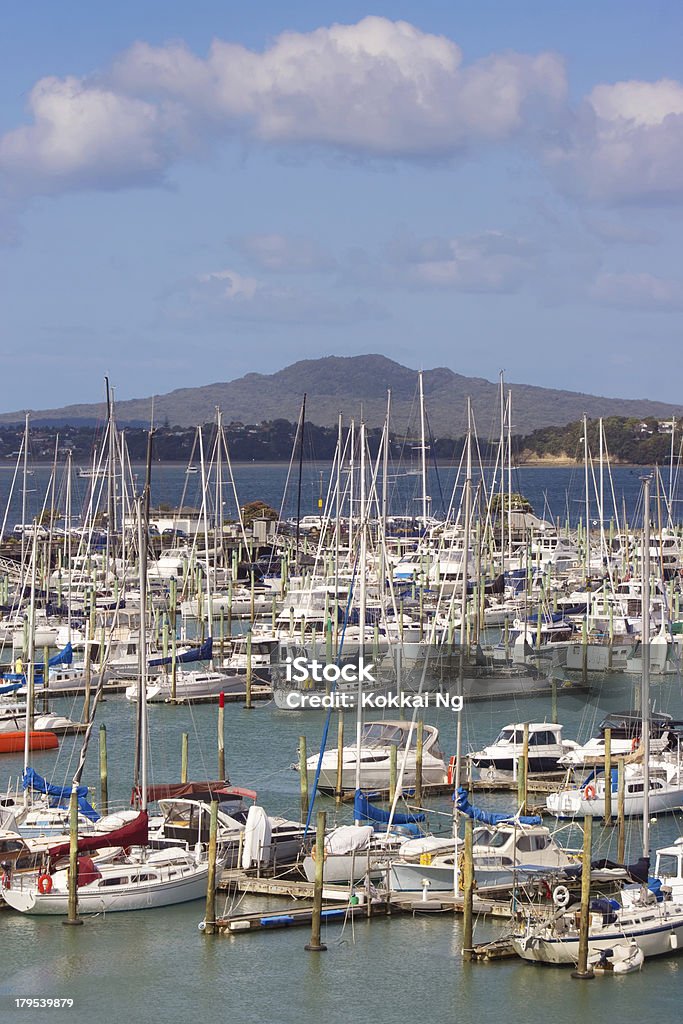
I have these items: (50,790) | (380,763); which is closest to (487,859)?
(380,763)

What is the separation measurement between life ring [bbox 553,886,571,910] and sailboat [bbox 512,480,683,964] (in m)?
0.02

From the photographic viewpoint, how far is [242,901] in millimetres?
33844

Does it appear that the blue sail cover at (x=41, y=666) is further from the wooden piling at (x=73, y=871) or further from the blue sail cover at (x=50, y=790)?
the wooden piling at (x=73, y=871)

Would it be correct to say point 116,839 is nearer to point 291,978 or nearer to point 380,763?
point 291,978

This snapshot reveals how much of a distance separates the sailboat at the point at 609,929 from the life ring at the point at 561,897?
0.02 meters

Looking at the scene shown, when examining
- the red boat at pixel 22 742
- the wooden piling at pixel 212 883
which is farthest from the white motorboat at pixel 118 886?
the red boat at pixel 22 742

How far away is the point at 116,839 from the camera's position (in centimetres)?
3425

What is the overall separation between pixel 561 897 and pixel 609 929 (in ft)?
3.46

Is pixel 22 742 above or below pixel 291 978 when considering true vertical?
above

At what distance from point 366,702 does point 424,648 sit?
7.79 meters

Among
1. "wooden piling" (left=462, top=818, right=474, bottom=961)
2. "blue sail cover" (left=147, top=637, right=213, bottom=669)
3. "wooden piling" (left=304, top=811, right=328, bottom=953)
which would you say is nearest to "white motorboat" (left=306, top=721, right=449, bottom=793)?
"wooden piling" (left=304, top=811, right=328, bottom=953)

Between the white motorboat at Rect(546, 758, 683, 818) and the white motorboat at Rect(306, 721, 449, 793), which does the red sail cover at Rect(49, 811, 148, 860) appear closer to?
the white motorboat at Rect(306, 721, 449, 793)

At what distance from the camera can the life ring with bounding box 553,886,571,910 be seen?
30719mm

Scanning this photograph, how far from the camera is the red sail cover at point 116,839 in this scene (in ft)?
112
